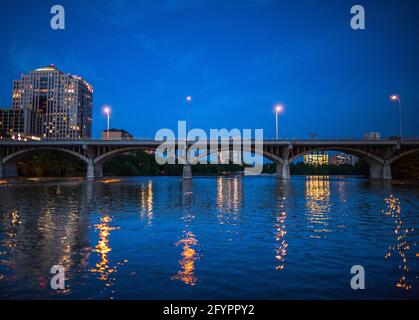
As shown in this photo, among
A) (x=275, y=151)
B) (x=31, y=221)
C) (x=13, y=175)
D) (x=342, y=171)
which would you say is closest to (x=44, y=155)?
(x=13, y=175)

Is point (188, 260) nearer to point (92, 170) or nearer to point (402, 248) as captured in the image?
point (402, 248)

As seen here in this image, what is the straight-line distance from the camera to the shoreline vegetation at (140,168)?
96.1 meters

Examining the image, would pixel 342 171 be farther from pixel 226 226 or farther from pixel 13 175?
pixel 226 226

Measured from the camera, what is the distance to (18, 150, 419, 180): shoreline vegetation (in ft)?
315

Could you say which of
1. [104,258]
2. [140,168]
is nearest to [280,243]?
[104,258]

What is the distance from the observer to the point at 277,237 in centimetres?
1194

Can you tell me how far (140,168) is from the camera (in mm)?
144875

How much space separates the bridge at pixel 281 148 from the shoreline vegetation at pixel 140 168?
11.7 meters

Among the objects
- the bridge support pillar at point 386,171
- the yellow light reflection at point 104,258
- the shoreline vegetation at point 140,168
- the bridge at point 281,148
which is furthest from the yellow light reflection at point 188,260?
the shoreline vegetation at point 140,168

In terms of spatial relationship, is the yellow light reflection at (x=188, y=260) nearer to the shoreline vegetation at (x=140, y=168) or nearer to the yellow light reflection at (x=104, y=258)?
the yellow light reflection at (x=104, y=258)

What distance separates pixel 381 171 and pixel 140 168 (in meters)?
95.2

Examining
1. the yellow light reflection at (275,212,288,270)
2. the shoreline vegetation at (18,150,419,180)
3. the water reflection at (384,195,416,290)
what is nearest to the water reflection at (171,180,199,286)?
the yellow light reflection at (275,212,288,270)

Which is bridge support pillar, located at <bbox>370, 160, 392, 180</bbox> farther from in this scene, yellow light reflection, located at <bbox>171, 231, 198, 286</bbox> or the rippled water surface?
yellow light reflection, located at <bbox>171, 231, 198, 286</bbox>

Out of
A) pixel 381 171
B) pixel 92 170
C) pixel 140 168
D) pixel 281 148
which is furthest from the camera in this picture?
pixel 140 168
